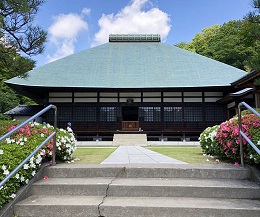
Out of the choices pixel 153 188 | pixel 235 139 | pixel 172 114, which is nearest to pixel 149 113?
pixel 172 114

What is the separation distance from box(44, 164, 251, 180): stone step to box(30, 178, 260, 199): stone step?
0.17m

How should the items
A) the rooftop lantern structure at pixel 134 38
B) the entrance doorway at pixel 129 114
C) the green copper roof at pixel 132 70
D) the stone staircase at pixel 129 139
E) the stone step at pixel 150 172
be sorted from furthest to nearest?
1. the rooftop lantern structure at pixel 134 38
2. the entrance doorway at pixel 129 114
3. the green copper roof at pixel 132 70
4. the stone staircase at pixel 129 139
5. the stone step at pixel 150 172

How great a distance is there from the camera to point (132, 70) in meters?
18.6

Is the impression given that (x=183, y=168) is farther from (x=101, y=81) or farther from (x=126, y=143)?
(x=101, y=81)

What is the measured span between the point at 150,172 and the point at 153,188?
0.46 meters

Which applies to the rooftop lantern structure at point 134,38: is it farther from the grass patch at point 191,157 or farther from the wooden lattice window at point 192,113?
the grass patch at point 191,157

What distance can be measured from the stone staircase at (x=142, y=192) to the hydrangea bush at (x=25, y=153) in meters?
0.22

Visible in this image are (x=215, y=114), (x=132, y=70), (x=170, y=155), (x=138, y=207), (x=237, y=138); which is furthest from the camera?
(x=132, y=70)

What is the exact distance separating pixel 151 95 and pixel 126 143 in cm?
415

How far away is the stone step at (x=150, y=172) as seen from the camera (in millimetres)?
3482

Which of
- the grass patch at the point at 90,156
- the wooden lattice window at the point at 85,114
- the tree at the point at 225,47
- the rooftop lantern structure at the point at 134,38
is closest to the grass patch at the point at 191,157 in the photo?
the grass patch at the point at 90,156

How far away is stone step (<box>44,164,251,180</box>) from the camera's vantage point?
3482mm

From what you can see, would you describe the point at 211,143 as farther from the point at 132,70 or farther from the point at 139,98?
the point at 132,70

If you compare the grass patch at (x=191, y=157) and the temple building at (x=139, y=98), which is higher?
the temple building at (x=139, y=98)
